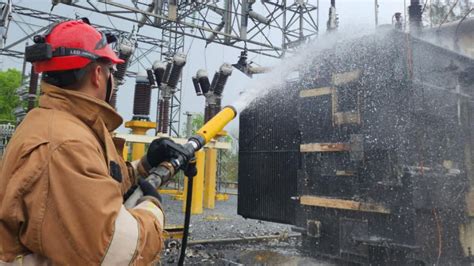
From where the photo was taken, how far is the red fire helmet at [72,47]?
185 centimetres

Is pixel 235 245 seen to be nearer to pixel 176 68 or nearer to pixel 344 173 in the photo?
pixel 344 173

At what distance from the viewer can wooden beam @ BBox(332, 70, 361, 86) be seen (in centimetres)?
492

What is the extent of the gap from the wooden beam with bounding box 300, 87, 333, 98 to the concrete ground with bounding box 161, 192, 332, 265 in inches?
89.3

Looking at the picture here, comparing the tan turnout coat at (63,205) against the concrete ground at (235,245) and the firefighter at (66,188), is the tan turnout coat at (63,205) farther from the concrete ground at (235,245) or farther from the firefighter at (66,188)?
the concrete ground at (235,245)

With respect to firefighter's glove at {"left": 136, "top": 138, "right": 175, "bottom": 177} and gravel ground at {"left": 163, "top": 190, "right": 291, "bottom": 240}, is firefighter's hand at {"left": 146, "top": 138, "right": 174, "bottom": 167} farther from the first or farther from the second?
gravel ground at {"left": 163, "top": 190, "right": 291, "bottom": 240}

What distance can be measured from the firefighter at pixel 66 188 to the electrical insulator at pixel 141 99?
297 inches

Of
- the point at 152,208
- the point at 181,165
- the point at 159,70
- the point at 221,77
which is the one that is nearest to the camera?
the point at 152,208

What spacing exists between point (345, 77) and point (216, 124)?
223cm

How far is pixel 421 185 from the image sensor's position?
176 inches

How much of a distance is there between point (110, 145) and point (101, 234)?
573 mm

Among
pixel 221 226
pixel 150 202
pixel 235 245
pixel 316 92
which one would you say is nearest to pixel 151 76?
pixel 221 226

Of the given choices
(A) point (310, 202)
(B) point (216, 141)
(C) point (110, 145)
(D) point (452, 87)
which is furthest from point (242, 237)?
(C) point (110, 145)

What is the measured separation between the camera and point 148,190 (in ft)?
6.64

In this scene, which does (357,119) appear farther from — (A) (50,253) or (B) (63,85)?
(A) (50,253)
